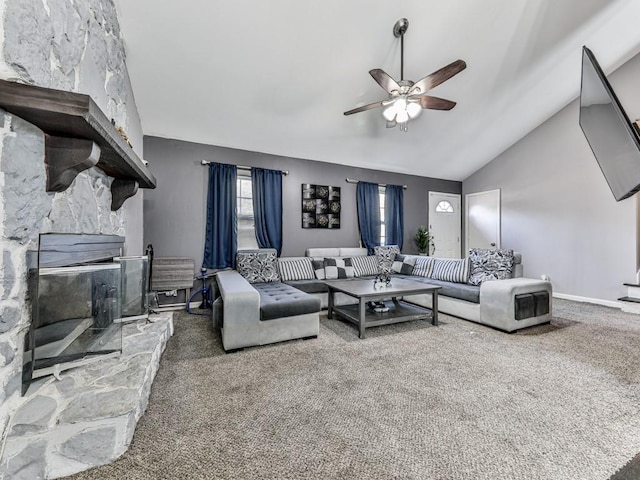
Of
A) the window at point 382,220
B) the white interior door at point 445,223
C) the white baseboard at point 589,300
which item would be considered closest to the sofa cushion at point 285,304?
the window at point 382,220

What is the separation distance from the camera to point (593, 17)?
3350 millimetres

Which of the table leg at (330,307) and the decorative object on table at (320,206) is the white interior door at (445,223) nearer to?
the decorative object on table at (320,206)

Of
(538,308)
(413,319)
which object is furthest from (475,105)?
(413,319)

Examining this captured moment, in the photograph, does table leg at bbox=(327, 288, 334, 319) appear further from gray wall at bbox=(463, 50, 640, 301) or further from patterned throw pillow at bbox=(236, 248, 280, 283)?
gray wall at bbox=(463, 50, 640, 301)

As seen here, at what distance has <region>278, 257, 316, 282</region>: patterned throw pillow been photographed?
4215 mm

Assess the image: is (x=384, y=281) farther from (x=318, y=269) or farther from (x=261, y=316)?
(x=261, y=316)

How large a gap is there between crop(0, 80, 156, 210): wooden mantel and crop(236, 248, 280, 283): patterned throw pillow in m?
2.28

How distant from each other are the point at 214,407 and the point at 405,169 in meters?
5.40

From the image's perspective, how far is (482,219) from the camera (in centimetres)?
621

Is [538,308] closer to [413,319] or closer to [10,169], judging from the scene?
[413,319]

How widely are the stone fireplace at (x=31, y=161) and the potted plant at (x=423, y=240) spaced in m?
5.41

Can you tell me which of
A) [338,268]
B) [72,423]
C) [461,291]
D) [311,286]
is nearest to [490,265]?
[461,291]

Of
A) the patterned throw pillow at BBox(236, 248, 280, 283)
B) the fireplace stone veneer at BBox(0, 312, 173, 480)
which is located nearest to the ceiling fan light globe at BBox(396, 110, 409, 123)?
the patterned throw pillow at BBox(236, 248, 280, 283)

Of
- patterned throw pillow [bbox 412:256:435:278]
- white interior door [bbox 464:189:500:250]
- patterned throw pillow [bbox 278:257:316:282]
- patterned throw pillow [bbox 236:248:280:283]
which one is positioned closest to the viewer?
patterned throw pillow [bbox 236:248:280:283]
